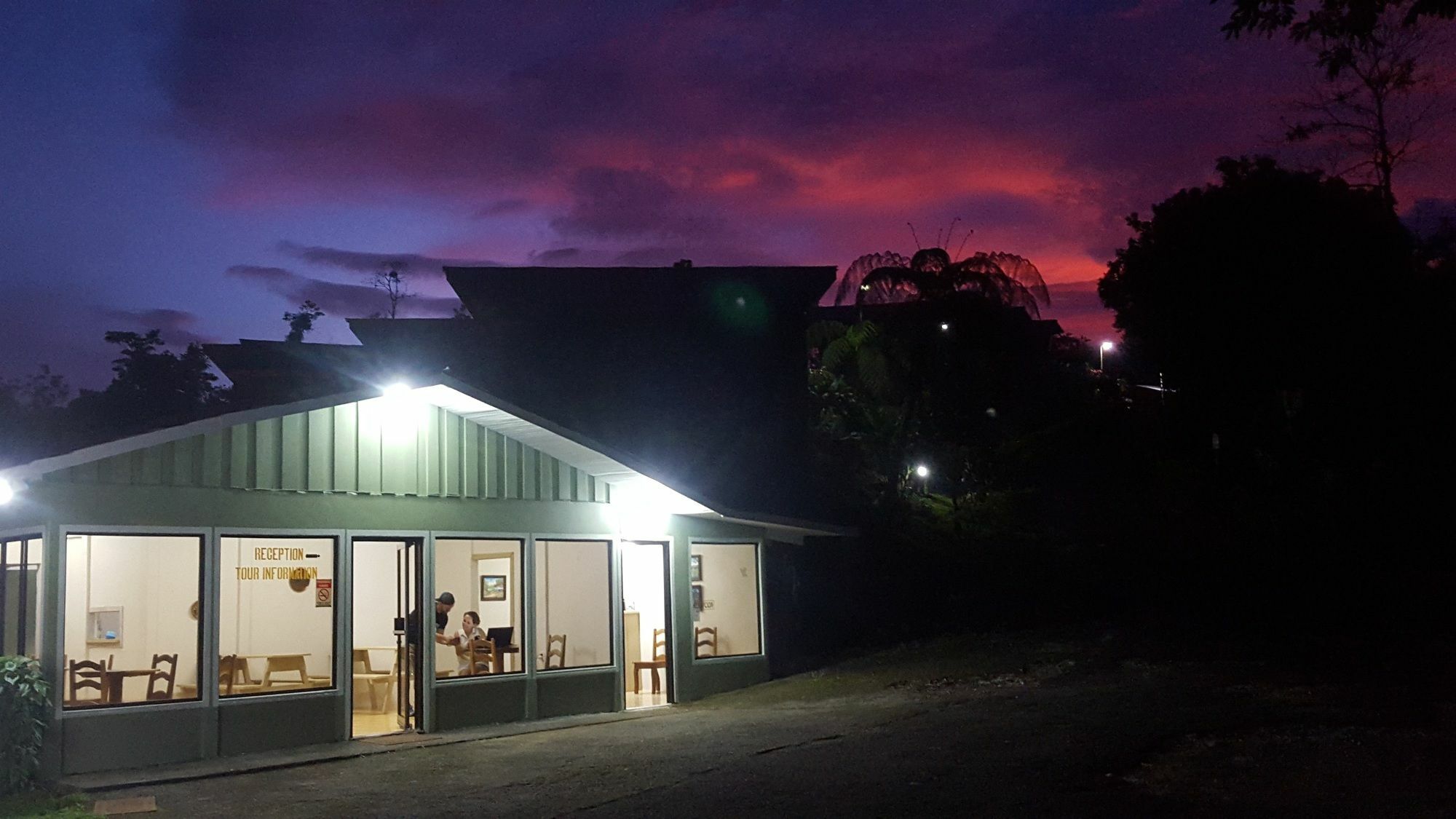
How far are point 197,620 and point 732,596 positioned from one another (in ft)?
25.3

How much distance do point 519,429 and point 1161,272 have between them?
60.5ft

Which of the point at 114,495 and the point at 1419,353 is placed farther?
the point at 1419,353

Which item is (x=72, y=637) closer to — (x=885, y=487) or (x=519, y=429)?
(x=519, y=429)

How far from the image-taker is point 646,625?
55.7ft

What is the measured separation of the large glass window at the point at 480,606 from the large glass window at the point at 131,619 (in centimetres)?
273

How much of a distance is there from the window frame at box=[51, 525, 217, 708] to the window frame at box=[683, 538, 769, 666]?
20.4 ft

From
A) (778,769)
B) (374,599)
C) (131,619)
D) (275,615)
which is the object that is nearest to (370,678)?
(374,599)

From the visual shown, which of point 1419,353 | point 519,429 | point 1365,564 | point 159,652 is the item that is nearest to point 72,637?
point 159,652

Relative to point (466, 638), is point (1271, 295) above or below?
above

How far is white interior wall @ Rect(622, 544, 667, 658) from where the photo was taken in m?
16.5

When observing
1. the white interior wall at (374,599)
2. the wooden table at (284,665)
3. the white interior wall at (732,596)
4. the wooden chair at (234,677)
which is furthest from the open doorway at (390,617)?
the white interior wall at (732,596)

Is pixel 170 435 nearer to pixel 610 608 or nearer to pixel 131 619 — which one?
pixel 131 619

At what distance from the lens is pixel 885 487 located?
2753 cm

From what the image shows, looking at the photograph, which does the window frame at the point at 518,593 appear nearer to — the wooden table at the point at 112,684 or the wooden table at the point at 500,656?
the wooden table at the point at 500,656
